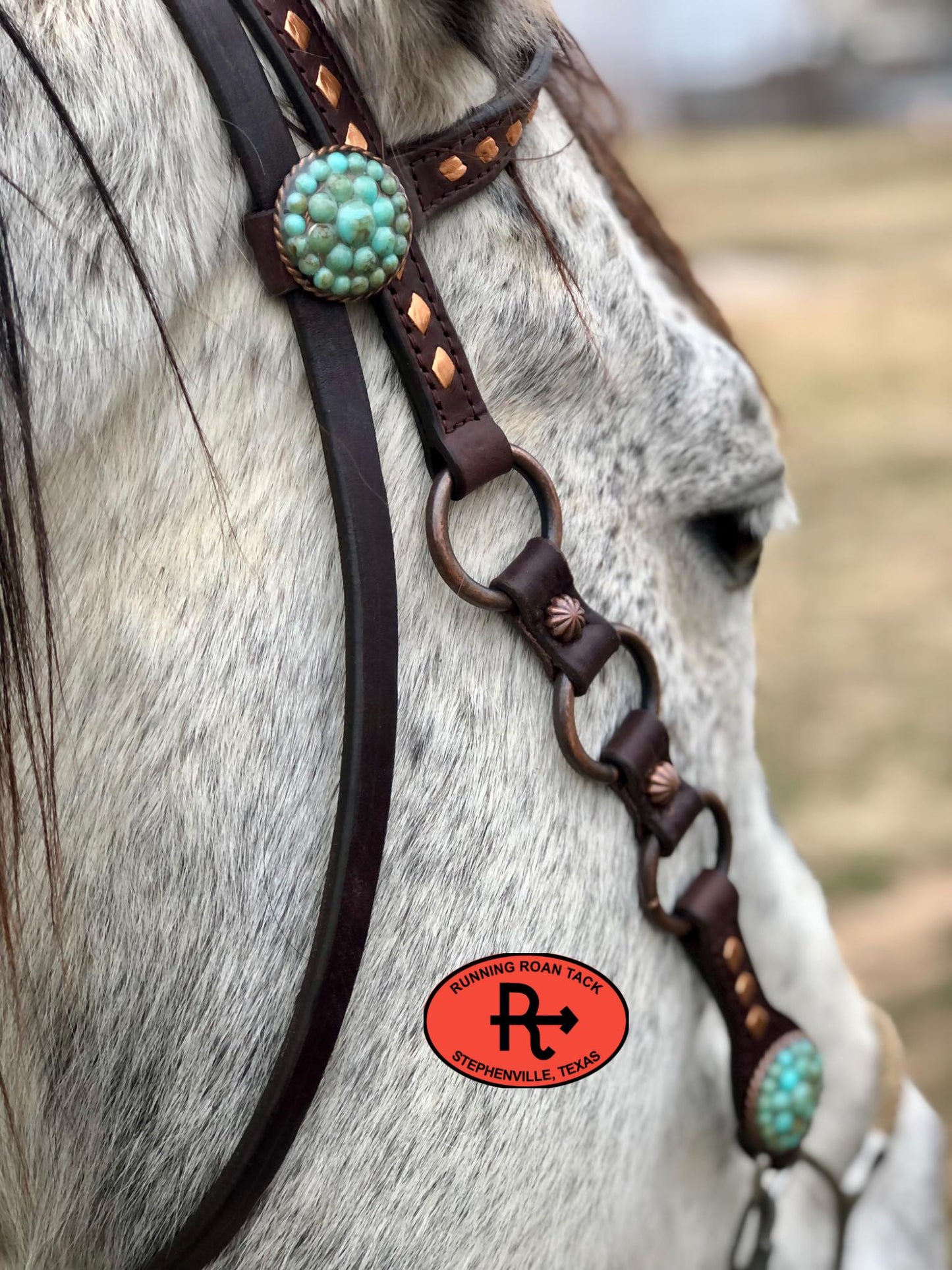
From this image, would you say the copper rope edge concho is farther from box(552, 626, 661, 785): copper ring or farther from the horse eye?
the horse eye

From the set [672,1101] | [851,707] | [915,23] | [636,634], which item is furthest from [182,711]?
[915,23]

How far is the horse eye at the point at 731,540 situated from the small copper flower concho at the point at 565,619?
0.20 metres

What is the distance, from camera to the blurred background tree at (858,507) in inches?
124

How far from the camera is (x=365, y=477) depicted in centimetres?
76

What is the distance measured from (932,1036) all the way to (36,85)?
2604 mm

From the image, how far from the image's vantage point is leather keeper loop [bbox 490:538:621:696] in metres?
0.82

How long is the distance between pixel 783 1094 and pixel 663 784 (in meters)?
0.31

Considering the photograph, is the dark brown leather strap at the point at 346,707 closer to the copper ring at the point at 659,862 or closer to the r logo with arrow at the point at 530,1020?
the r logo with arrow at the point at 530,1020

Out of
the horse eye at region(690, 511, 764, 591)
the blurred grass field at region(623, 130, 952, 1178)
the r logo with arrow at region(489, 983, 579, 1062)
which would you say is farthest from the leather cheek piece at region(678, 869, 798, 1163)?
the blurred grass field at region(623, 130, 952, 1178)

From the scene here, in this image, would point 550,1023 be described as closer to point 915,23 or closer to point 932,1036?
point 932,1036

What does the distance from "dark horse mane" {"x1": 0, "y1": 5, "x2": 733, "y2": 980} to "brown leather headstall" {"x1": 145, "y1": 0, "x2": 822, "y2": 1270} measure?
81mm

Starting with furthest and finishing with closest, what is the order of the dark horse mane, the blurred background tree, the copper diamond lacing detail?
1. the blurred background tree
2. the copper diamond lacing detail
3. the dark horse mane

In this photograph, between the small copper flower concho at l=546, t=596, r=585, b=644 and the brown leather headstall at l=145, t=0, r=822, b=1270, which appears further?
the small copper flower concho at l=546, t=596, r=585, b=644

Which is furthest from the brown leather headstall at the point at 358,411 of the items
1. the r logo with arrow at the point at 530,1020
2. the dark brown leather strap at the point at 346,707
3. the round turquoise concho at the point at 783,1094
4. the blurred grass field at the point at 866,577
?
the blurred grass field at the point at 866,577
